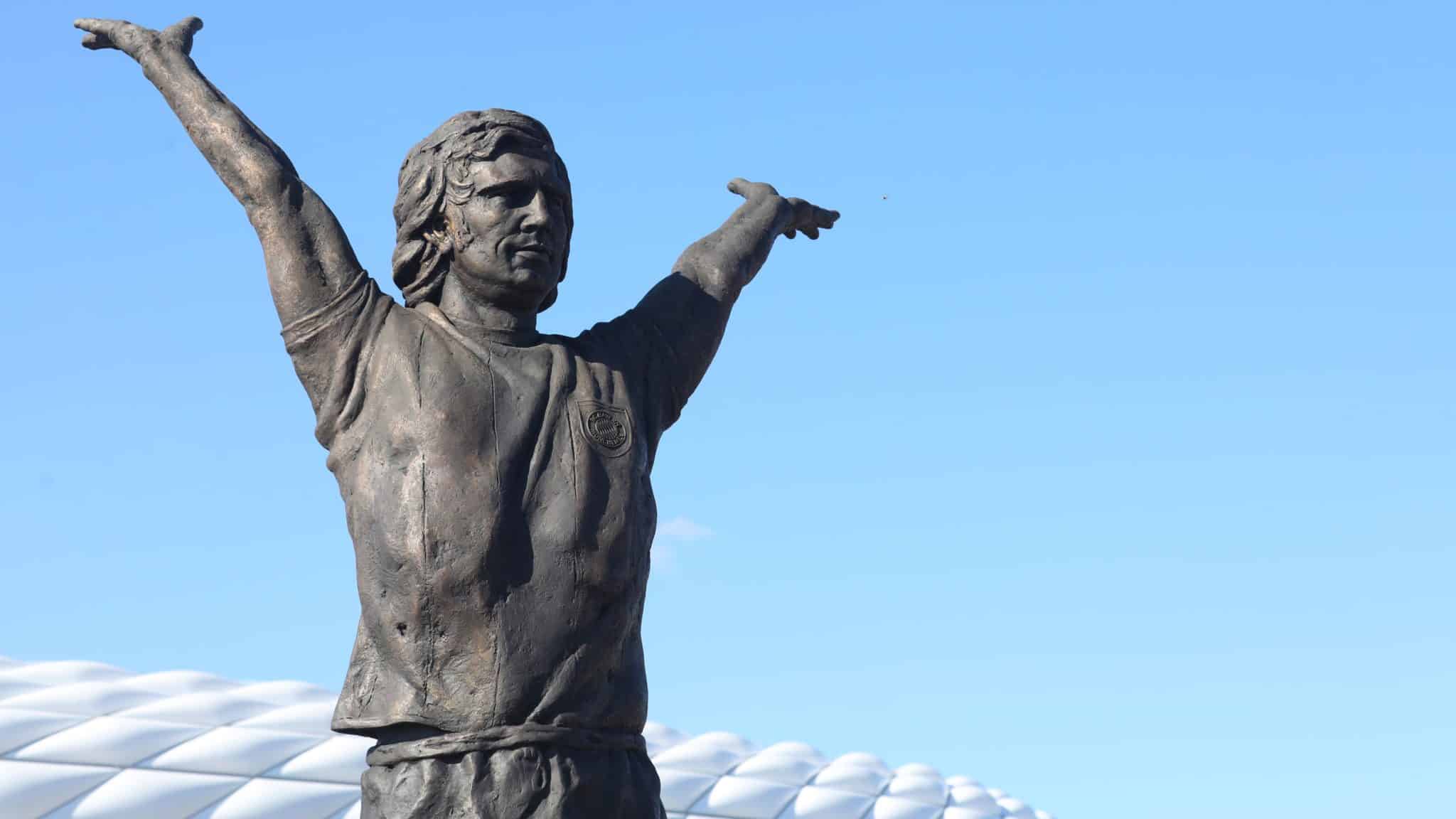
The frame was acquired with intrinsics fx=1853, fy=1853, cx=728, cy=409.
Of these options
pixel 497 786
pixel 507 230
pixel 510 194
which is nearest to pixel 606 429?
pixel 507 230

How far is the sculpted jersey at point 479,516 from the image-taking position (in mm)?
5930

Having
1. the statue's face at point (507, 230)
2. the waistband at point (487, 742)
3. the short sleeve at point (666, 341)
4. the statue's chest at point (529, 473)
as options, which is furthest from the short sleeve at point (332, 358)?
the waistband at point (487, 742)

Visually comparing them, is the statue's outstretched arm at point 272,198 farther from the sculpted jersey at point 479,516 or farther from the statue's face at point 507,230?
the statue's face at point 507,230

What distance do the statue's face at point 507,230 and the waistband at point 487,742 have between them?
1512 mm

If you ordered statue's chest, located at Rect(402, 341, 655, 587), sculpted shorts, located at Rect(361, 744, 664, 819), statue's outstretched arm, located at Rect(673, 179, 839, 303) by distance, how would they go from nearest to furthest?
sculpted shorts, located at Rect(361, 744, 664, 819) < statue's chest, located at Rect(402, 341, 655, 587) < statue's outstretched arm, located at Rect(673, 179, 839, 303)

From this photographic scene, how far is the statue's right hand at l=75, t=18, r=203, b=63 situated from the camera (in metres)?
6.59

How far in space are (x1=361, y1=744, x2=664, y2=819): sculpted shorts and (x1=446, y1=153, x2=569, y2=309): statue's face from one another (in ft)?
5.23

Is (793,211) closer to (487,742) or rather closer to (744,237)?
(744,237)

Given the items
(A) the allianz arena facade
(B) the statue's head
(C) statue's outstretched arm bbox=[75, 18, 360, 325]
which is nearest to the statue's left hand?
(B) the statue's head

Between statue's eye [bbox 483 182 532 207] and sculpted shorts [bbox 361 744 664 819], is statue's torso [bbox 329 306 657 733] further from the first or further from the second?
statue's eye [bbox 483 182 532 207]

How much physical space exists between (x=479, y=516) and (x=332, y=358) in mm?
814

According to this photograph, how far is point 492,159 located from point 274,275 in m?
0.84

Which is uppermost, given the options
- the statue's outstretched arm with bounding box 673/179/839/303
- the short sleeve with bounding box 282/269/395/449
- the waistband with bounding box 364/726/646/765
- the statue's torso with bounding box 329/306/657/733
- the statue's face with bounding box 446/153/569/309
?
the statue's outstretched arm with bounding box 673/179/839/303

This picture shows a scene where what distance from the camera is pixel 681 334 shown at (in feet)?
22.9
